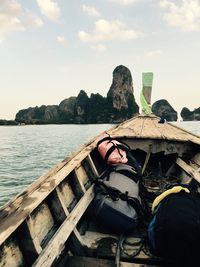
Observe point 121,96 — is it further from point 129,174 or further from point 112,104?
point 129,174

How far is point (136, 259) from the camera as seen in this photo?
2.82 meters

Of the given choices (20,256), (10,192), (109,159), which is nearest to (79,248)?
(20,256)

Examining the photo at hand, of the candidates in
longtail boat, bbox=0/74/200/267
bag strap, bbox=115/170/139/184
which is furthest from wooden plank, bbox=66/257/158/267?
bag strap, bbox=115/170/139/184

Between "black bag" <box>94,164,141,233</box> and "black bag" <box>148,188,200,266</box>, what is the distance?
1.43ft

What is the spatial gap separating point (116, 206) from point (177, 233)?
2.88 ft

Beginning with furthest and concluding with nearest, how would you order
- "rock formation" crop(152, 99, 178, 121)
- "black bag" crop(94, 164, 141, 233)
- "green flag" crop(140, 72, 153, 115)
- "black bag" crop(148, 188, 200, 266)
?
"rock formation" crop(152, 99, 178, 121) < "green flag" crop(140, 72, 153, 115) < "black bag" crop(94, 164, 141, 233) < "black bag" crop(148, 188, 200, 266)

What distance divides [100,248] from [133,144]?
3.21 meters

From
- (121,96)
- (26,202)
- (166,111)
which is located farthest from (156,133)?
(166,111)

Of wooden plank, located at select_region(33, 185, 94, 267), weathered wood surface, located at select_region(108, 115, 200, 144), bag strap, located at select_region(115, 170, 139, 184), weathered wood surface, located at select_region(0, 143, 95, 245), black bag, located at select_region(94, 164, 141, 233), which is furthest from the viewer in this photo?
weathered wood surface, located at select_region(108, 115, 200, 144)

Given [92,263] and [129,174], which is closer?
[92,263]

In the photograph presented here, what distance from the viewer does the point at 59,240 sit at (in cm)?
246

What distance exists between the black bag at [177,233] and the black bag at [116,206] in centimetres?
44

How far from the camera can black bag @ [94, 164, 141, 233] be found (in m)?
3.23

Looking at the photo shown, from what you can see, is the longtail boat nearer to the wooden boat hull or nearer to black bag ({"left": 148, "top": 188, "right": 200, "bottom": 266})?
the wooden boat hull
